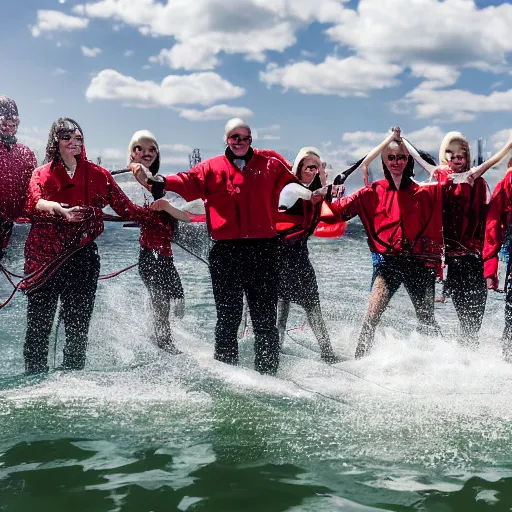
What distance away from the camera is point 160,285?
6.10 meters

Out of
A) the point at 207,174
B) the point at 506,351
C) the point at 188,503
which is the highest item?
the point at 207,174

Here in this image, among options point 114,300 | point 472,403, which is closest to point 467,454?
point 472,403

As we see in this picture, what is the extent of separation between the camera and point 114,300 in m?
6.57

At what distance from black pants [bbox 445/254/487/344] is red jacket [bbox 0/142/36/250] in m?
3.55

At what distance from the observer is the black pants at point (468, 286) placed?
18.5 ft

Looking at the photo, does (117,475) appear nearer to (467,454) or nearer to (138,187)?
(467,454)

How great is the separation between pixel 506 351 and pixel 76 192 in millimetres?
3751

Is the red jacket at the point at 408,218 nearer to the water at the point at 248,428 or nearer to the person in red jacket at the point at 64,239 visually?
the water at the point at 248,428

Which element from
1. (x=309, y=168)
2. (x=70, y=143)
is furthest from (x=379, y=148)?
(x=70, y=143)

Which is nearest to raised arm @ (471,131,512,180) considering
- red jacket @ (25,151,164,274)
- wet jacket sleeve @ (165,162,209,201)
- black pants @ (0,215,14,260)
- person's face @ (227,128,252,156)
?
person's face @ (227,128,252,156)

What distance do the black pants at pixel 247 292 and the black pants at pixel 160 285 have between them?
100 cm

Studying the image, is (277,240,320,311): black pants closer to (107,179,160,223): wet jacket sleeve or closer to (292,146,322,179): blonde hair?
(292,146,322,179): blonde hair

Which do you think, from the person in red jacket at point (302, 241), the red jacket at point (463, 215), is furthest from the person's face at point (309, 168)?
the red jacket at point (463, 215)

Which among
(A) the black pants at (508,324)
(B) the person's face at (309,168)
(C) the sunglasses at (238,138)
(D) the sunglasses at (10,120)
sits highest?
(D) the sunglasses at (10,120)
